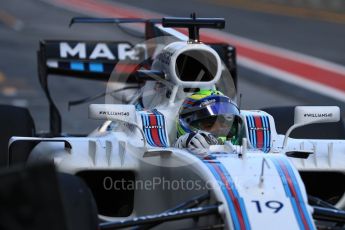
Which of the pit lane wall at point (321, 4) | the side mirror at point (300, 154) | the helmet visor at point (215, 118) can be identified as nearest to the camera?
the side mirror at point (300, 154)

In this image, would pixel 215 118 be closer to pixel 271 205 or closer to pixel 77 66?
pixel 271 205

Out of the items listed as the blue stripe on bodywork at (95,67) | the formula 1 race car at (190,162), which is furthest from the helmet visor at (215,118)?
the blue stripe on bodywork at (95,67)

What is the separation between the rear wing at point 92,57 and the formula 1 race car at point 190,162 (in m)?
0.51

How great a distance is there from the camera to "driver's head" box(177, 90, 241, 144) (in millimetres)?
6383

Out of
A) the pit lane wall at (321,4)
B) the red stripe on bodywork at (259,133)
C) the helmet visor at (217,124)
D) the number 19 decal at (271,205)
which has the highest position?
the pit lane wall at (321,4)

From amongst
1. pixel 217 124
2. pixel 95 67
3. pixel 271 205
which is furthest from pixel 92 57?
pixel 271 205

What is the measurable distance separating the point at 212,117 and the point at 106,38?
43.0 feet

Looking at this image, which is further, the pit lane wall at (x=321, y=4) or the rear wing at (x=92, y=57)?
the pit lane wall at (x=321, y=4)

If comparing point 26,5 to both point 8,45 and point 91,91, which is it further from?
point 91,91

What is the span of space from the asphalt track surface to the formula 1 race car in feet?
14.0

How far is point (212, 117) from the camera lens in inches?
251

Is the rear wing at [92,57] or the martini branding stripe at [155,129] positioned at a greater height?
the rear wing at [92,57]

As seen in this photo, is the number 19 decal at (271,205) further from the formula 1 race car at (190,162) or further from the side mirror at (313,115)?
the side mirror at (313,115)

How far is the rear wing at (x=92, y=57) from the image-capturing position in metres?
9.12
